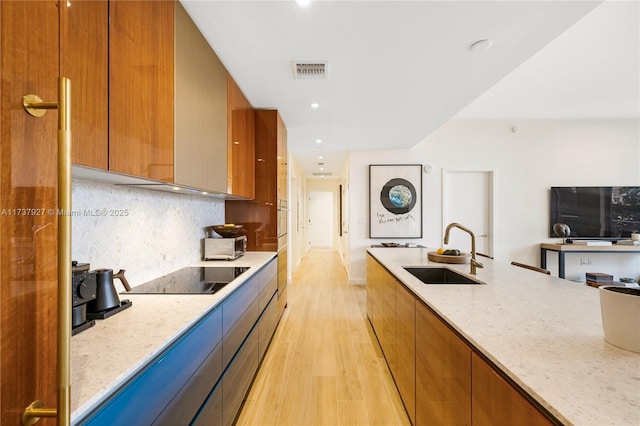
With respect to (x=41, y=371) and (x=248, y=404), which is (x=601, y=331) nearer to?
(x=41, y=371)

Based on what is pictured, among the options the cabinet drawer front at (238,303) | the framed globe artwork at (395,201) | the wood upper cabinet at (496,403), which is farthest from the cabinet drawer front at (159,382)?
the framed globe artwork at (395,201)

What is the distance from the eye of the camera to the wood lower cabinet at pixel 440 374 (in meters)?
0.95

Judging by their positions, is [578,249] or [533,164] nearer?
[578,249]

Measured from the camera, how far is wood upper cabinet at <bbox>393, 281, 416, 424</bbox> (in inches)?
58.4

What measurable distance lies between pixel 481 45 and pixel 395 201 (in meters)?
3.33

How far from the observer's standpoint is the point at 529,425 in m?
0.65

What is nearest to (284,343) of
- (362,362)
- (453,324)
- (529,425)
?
(362,362)

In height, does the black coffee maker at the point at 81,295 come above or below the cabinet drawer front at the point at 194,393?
above

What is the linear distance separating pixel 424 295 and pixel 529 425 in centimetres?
68

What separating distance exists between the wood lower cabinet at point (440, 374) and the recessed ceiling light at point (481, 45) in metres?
1.77

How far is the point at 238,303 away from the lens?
1.63m

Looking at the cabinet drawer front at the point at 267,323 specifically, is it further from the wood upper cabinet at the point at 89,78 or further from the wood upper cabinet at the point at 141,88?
the wood upper cabinet at the point at 89,78

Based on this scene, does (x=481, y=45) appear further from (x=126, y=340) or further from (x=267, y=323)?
(x=267, y=323)

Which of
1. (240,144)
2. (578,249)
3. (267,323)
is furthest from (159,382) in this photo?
(578,249)
